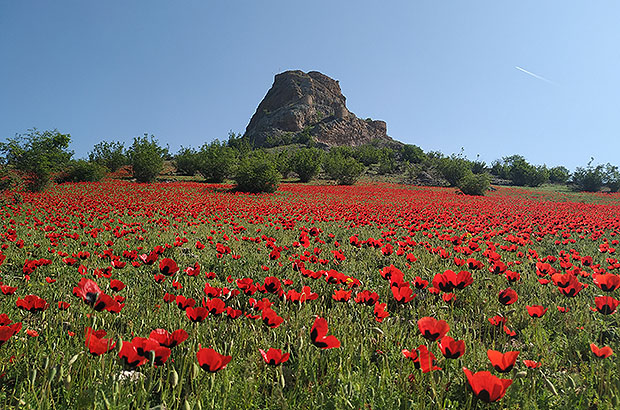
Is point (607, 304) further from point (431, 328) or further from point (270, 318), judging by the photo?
point (270, 318)

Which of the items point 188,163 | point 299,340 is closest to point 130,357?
point 299,340

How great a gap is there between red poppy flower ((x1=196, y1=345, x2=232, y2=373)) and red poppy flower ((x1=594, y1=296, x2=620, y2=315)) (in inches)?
86.8

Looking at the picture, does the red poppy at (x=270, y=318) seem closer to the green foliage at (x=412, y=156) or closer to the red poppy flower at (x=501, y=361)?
the red poppy flower at (x=501, y=361)

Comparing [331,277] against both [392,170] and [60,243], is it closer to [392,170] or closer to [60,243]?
[60,243]

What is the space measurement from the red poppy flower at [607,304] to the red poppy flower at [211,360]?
220 cm

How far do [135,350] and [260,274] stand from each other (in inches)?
111

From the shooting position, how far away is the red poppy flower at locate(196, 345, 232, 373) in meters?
1.25

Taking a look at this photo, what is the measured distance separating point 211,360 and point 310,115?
132 meters

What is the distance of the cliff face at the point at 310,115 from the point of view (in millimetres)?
117438

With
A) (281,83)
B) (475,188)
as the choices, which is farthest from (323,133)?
(475,188)

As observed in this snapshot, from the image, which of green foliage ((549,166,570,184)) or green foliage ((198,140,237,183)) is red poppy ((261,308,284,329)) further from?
green foliage ((549,166,570,184))

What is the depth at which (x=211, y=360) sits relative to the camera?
127 centimetres

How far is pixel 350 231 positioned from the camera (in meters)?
7.81

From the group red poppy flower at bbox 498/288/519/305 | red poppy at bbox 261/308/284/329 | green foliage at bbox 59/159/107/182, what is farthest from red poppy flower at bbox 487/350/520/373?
green foliage at bbox 59/159/107/182
